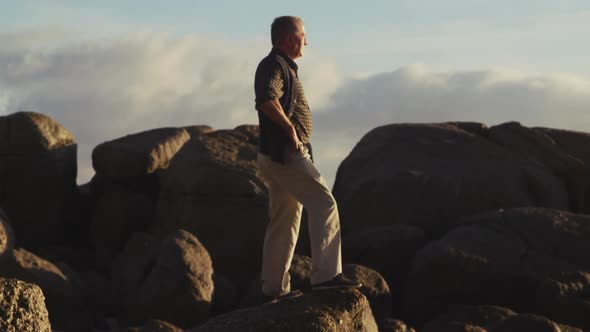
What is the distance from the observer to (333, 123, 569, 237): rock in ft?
64.7

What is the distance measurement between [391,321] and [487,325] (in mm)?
1610

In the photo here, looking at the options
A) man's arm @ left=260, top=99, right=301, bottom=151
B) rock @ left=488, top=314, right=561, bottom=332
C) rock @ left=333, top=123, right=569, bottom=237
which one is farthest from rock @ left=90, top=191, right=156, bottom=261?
man's arm @ left=260, top=99, right=301, bottom=151

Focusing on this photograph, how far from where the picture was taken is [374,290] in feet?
50.0

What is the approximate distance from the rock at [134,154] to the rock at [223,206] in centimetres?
161

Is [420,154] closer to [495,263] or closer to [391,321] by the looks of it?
[495,263]

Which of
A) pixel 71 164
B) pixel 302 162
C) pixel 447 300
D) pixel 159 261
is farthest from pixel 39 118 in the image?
pixel 302 162

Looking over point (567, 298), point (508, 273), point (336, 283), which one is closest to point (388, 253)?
point (508, 273)

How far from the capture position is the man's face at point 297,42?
888 cm

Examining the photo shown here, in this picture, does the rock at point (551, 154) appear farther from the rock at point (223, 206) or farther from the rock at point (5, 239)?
the rock at point (5, 239)

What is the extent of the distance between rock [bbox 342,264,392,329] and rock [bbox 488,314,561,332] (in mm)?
1767

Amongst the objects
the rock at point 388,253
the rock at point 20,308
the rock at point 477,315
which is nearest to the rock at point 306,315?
the rock at point 20,308

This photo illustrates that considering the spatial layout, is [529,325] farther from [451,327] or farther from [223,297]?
[223,297]

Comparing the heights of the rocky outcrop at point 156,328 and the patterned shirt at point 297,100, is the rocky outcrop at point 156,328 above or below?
below

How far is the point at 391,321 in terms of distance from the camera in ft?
45.4
